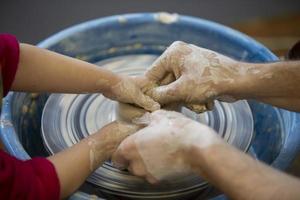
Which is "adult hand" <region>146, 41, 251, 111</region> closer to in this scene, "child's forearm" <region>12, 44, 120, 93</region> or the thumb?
the thumb

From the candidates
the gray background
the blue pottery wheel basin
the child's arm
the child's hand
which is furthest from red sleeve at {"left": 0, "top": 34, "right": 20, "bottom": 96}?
the gray background

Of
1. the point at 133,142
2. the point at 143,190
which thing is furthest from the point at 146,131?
the point at 143,190

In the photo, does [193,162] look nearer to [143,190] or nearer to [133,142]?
[133,142]

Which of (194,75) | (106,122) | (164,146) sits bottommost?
(106,122)

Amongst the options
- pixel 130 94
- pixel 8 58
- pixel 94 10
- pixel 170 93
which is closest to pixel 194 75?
pixel 170 93

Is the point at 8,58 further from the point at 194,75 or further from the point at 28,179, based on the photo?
the point at 194,75

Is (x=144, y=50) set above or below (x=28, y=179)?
above

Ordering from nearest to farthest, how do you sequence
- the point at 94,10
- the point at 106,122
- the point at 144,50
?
1. the point at 106,122
2. the point at 144,50
3. the point at 94,10

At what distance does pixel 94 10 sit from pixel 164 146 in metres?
1.58

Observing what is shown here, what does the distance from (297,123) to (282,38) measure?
131 cm

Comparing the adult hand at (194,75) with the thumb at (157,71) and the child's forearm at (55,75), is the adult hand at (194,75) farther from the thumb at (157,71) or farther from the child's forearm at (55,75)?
the child's forearm at (55,75)

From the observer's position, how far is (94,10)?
2.46 metres

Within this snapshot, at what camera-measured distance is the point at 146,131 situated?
3.54 ft

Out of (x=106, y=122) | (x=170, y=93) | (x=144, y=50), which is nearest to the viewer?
(x=170, y=93)
